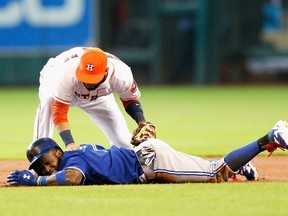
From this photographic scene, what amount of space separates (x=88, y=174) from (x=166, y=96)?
12202 mm

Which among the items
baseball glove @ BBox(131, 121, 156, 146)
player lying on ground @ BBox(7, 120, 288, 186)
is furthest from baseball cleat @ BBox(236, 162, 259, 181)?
baseball glove @ BBox(131, 121, 156, 146)

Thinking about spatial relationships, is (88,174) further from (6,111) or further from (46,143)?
(6,111)

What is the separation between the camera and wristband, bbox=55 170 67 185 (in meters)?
6.83

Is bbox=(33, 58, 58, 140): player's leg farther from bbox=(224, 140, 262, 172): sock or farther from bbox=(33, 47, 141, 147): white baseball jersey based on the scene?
bbox=(224, 140, 262, 172): sock

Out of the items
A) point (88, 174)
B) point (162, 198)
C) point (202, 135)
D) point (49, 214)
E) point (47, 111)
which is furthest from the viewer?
point (202, 135)

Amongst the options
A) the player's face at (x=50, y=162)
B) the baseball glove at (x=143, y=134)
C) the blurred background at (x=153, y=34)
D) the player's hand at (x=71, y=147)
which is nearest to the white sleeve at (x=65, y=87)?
the player's hand at (x=71, y=147)

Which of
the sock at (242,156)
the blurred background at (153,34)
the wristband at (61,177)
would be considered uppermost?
the sock at (242,156)

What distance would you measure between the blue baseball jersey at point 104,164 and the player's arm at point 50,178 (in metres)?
0.04

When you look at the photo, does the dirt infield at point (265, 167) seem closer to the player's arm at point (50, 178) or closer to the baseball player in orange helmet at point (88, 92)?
the player's arm at point (50, 178)

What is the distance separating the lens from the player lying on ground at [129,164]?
22.6 ft

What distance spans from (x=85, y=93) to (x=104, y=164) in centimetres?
133

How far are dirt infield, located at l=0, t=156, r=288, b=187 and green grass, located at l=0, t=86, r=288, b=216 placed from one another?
1.80ft

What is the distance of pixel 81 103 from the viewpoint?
8.54m

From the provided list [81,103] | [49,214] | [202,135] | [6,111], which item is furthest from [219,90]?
[49,214]
